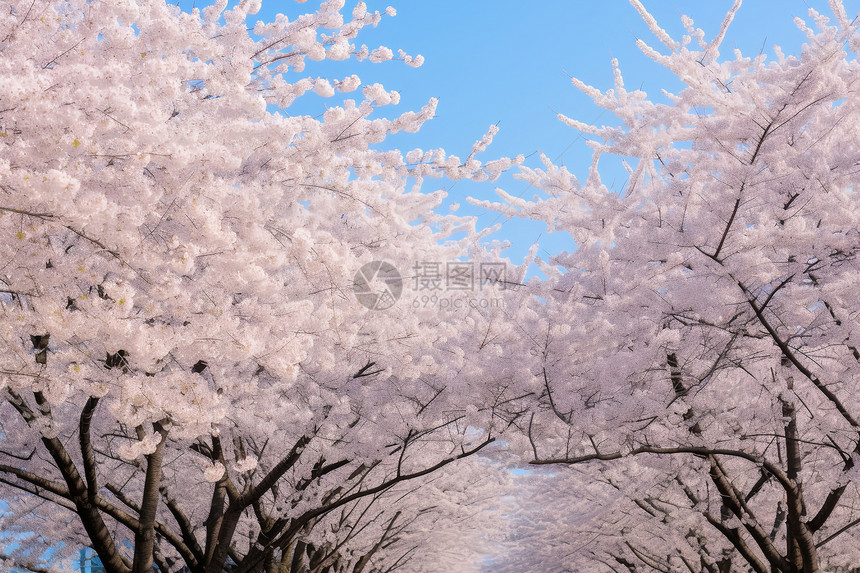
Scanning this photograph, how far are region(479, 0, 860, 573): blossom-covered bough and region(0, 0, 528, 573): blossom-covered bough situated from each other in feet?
3.13

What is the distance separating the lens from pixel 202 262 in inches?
195

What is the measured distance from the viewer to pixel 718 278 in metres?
5.57

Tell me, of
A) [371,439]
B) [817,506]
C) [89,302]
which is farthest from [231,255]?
[817,506]

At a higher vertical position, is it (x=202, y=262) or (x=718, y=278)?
(x=718, y=278)

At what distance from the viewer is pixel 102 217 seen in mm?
3520

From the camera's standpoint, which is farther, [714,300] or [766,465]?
[766,465]

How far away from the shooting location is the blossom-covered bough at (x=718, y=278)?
4859mm

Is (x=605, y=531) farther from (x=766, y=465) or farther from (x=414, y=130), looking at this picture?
(x=414, y=130)

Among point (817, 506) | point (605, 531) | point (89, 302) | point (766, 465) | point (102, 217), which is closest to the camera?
point (102, 217)

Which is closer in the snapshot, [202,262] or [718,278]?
[202,262]

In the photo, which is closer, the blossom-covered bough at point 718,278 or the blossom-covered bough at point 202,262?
the blossom-covered bough at point 202,262

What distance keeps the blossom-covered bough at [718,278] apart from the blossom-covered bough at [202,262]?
955mm

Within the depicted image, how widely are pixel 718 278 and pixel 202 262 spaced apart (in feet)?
14.0

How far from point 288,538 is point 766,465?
5213mm
